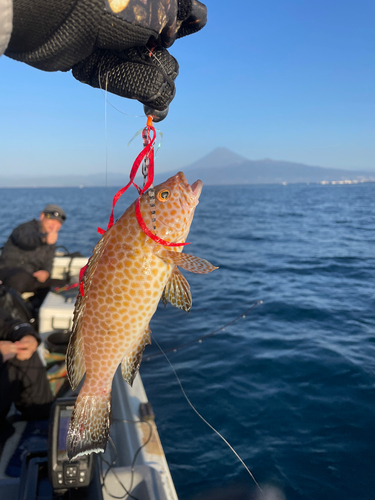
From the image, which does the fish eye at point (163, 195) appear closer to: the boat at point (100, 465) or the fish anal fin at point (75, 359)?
the fish anal fin at point (75, 359)

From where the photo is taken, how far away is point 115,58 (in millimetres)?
2406

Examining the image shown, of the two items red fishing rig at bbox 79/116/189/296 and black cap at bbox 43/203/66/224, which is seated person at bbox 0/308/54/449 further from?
black cap at bbox 43/203/66/224

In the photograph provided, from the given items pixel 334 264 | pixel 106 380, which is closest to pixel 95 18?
pixel 106 380

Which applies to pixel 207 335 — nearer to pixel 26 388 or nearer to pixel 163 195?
pixel 26 388

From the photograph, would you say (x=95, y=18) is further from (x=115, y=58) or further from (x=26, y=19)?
(x=115, y=58)

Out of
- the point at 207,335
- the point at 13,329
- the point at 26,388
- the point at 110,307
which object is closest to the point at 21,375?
the point at 26,388

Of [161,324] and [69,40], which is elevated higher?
[69,40]

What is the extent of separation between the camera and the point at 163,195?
2.45 metres

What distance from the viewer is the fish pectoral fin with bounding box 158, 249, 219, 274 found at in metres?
2.19

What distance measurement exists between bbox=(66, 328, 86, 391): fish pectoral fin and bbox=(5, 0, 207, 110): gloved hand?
1609 millimetres

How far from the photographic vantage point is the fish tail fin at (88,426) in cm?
214

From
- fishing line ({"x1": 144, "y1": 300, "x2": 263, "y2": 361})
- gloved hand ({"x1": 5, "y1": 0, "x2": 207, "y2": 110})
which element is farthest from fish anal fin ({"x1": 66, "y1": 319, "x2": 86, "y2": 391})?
fishing line ({"x1": 144, "y1": 300, "x2": 263, "y2": 361})

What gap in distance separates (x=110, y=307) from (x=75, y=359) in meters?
0.40

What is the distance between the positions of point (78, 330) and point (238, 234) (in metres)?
28.9
